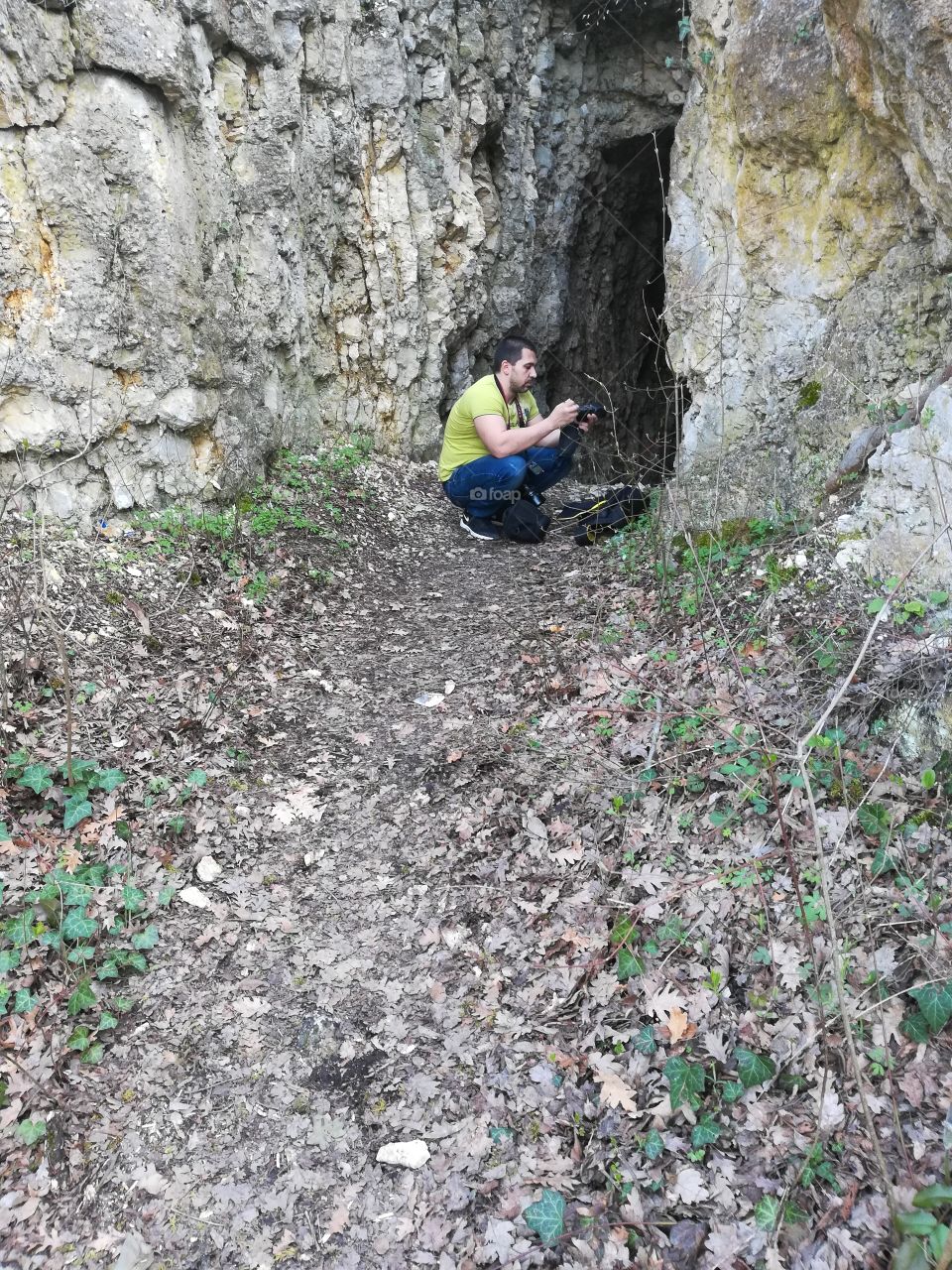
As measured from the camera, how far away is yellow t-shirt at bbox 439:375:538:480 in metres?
6.67

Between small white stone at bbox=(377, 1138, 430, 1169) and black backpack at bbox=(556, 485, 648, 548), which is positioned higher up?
black backpack at bbox=(556, 485, 648, 548)

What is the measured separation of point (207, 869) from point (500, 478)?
4.44 meters

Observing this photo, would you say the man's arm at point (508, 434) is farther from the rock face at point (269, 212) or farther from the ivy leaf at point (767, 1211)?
the ivy leaf at point (767, 1211)

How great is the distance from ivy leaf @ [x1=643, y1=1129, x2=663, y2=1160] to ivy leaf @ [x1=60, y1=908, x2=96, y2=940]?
2.12 m

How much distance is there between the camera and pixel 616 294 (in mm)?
12453

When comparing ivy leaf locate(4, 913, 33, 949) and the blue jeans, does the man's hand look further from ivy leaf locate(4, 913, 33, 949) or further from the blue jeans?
ivy leaf locate(4, 913, 33, 949)

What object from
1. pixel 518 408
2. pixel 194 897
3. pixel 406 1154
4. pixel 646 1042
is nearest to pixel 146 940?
pixel 194 897

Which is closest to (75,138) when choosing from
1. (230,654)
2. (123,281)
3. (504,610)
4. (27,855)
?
(123,281)

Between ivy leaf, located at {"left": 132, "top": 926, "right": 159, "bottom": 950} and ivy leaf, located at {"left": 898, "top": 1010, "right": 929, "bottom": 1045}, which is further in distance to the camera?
ivy leaf, located at {"left": 132, "top": 926, "right": 159, "bottom": 950}

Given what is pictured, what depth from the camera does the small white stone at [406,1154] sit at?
248 centimetres

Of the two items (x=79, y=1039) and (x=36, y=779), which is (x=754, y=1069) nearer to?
(x=79, y=1039)

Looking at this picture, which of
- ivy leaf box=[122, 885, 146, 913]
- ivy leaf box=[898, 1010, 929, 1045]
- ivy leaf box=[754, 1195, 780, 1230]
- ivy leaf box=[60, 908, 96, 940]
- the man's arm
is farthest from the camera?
the man's arm

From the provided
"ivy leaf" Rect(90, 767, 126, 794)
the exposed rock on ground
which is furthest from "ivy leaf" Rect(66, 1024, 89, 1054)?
"ivy leaf" Rect(90, 767, 126, 794)

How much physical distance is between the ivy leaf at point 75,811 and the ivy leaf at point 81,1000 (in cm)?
73
